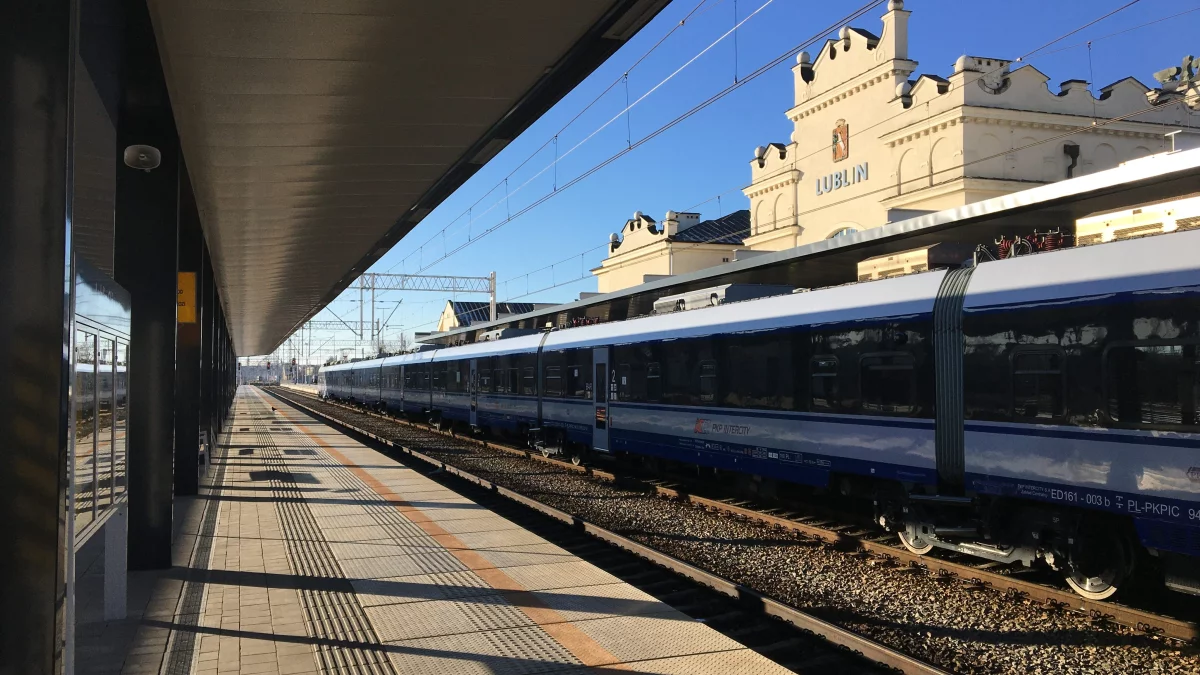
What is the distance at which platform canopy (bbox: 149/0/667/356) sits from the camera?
6195mm

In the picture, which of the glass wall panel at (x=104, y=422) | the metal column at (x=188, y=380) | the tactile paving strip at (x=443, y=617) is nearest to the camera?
the glass wall panel at (x=104, y=422)

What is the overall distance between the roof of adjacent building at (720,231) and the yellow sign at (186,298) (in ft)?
117

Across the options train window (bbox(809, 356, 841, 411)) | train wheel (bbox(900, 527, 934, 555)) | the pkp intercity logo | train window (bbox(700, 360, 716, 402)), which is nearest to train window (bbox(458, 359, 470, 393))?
the pkp intercity logo

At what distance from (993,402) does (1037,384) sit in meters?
0.46

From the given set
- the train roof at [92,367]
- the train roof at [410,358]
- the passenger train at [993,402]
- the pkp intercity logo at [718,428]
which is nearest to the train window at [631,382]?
the passenger train at [993,402]

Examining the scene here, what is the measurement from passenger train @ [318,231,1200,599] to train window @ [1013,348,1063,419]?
0.01 meters

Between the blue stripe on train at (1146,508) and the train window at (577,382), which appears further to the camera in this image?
the train window at (577,382)

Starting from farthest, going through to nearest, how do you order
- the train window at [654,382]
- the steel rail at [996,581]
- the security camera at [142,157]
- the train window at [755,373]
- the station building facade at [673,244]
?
the station building facade at [673,244] < the train window at [654,382] < the train window at [755,373] < the security camera at [142,157] < the steel rail at [996,581]

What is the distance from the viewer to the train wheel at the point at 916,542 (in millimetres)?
8716

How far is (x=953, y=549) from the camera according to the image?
830 cm

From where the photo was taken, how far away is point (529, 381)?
66.7ft

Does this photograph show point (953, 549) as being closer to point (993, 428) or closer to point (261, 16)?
point (993, 428)

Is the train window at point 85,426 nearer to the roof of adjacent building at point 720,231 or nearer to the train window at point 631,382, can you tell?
the train window at point 631,382

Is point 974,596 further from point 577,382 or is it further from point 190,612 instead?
point 577,382
